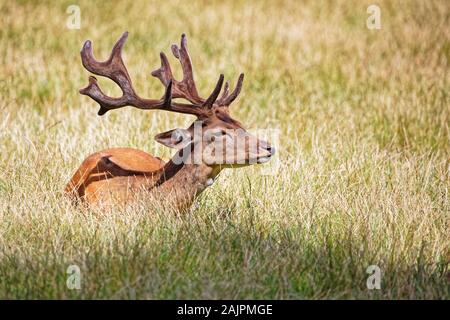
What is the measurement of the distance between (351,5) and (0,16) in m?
4.26

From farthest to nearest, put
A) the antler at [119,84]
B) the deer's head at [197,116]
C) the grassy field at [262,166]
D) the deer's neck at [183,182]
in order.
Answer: the antler at [119,84] < the deer's neck at [183,182] < the deer's head at [197,116] < the grassy field at [262,166]

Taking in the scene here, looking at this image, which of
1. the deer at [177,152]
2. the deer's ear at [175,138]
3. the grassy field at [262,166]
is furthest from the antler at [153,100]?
the grassy field at [262,166]

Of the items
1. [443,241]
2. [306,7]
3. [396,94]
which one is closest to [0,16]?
[306,7]

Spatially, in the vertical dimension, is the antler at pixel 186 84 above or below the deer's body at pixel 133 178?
above

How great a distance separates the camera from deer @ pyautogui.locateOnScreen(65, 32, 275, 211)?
5555 millimetres

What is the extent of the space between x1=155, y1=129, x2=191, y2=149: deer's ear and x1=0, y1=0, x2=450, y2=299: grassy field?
37cm

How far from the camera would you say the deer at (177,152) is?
5555 millimetres

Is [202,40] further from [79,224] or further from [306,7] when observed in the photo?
[79,224]

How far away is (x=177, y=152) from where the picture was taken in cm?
578

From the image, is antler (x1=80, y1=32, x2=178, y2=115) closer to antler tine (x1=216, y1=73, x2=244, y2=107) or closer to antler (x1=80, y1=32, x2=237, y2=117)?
antler (x1=80, y1=32, x2=237, y2=117)

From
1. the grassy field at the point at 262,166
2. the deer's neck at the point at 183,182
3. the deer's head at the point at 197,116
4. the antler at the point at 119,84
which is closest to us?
the grassy field at the point at 262,166

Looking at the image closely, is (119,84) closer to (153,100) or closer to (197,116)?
(153,100)

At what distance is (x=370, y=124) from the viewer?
8.30 metres

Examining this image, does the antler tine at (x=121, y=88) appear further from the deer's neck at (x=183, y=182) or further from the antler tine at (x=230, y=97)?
the deer's neck at (x=183, y=182)
